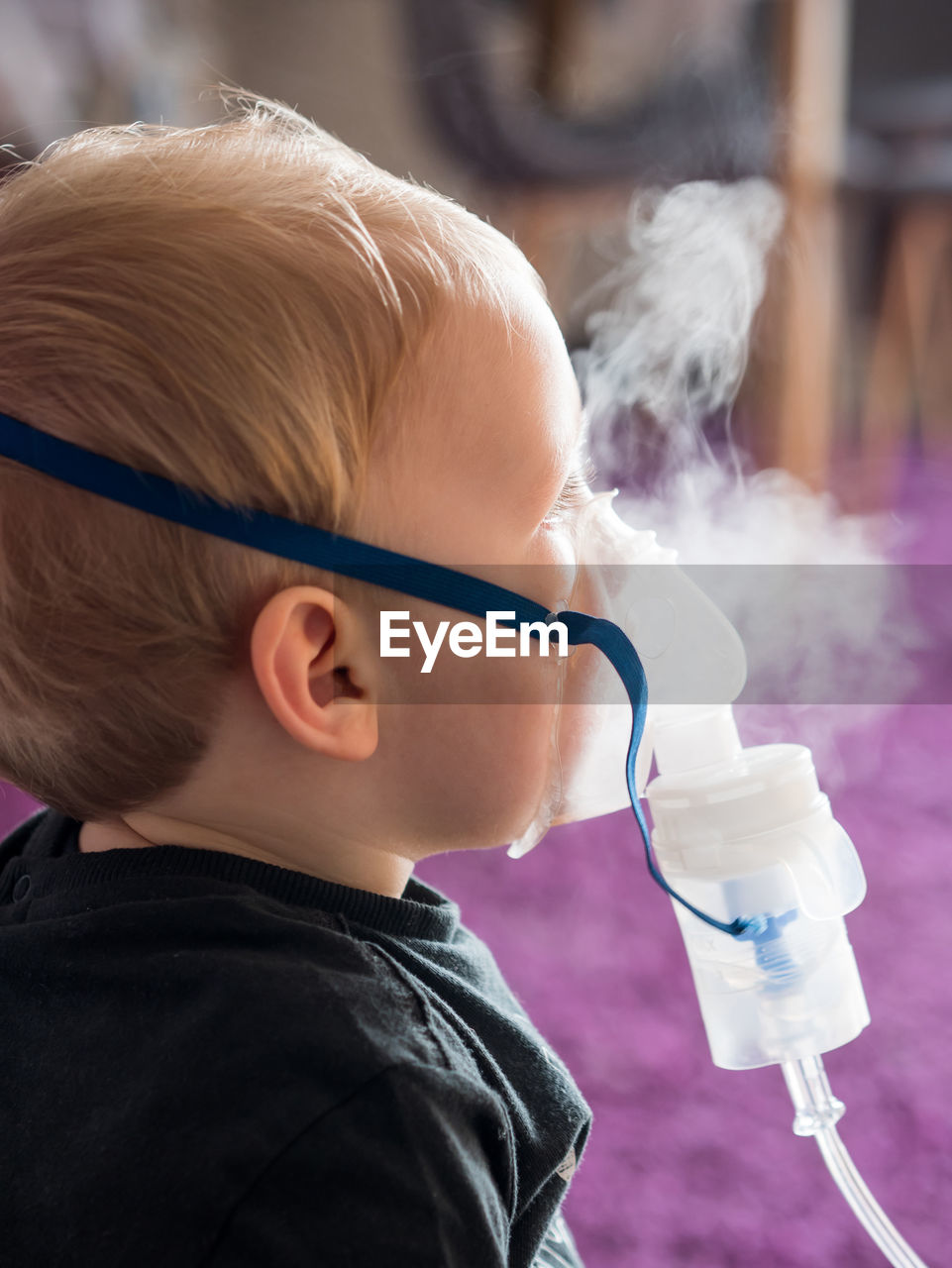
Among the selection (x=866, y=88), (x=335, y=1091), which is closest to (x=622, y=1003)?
(x=335, y=1091)

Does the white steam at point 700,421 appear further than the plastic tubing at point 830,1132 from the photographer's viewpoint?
Yes

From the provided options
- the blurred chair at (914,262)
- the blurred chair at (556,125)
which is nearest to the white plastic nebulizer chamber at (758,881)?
the blurred chair at (556,125)

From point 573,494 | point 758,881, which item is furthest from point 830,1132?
point 573,494

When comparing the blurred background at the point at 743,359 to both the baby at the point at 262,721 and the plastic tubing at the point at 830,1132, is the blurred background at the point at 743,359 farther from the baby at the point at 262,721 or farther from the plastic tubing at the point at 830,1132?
the baby at the point at 262,721

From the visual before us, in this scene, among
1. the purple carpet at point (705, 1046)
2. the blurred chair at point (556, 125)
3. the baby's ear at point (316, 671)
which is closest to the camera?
the baby's ear at point (316, 671)

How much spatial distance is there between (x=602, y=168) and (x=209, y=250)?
2.21m

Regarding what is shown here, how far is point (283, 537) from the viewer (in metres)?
0.62

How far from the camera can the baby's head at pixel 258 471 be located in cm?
60

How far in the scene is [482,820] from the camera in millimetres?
703

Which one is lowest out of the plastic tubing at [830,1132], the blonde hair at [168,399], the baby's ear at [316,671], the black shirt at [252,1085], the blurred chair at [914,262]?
the blurred chair at [914,262]

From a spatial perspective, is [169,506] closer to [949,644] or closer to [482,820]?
[482,820]

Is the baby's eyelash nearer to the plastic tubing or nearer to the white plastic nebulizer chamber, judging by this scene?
the white plastic nebulizer chamber

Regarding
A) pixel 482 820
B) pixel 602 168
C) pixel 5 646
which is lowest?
pixel 602 168

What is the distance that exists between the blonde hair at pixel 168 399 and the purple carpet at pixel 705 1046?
0.67 m
